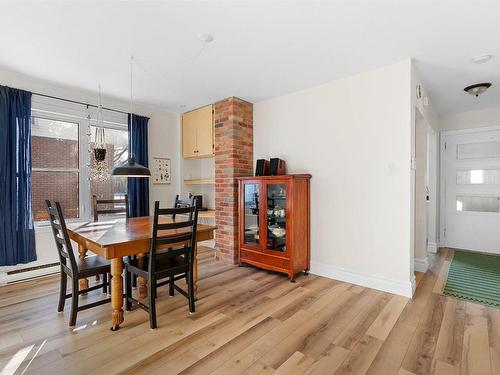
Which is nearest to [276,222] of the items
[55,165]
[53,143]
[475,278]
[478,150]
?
[475,278]

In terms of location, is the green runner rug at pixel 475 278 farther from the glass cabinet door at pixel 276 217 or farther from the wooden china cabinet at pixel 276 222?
the glass cabinet door at pixel 276 217

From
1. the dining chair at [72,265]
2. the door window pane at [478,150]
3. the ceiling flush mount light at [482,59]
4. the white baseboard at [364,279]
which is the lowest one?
the white baseboard at [364,279]

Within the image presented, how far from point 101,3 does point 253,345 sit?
2702 mm

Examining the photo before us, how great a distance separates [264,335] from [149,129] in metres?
3.72

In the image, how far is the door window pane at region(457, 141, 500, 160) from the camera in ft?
14.0

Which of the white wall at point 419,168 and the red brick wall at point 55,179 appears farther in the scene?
the red brick wall at point 55,179

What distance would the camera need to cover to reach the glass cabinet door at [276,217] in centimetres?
336

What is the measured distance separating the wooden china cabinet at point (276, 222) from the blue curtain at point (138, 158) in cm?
166

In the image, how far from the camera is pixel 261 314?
2375mm

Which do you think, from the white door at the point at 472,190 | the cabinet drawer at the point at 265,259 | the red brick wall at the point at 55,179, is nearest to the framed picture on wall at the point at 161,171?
the red brick wall at the point at 55,179

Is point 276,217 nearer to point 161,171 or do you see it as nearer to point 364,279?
point 364,279

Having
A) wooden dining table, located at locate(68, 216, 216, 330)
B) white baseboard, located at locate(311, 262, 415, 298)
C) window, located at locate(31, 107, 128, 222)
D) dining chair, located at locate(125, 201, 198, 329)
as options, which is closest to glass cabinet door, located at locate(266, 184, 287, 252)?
white baseboard, located at locate(311, 262, 415, 298)

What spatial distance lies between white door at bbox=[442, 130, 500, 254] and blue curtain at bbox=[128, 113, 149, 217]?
5206mm

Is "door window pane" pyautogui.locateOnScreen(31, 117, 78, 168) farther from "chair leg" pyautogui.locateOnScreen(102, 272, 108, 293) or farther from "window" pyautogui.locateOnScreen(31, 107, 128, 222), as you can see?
"chair leg" pyautogui.locateOnScreen(102, 272, 108, 293)
